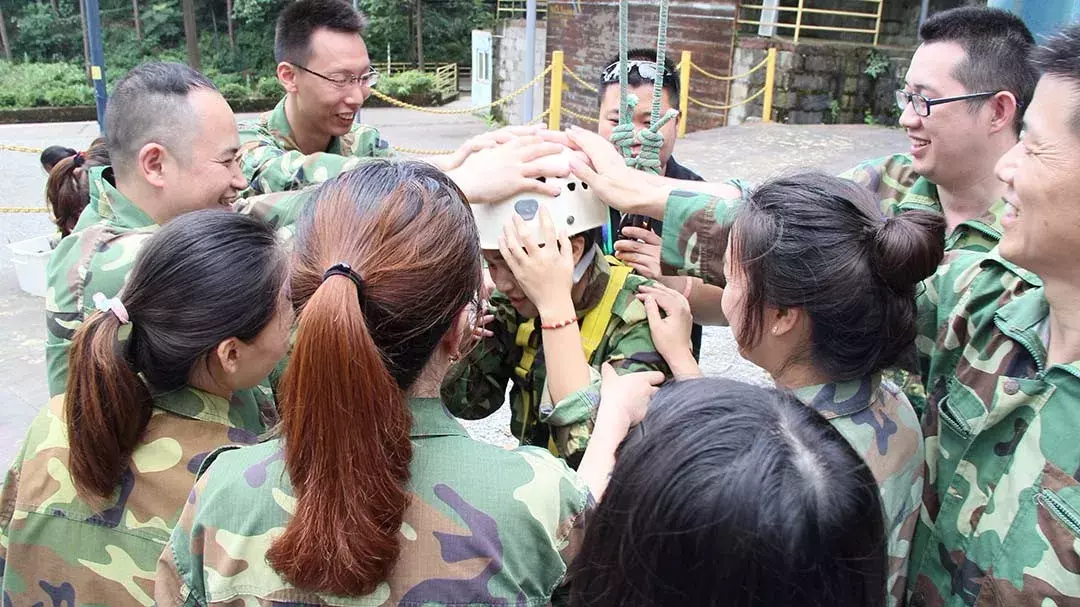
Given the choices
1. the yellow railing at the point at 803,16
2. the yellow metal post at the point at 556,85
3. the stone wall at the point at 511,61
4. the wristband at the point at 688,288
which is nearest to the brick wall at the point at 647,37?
the yellow railing at the point at 803,16

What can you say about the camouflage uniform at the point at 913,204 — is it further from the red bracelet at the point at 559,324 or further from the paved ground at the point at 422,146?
the red bracelet at the point at 559,324

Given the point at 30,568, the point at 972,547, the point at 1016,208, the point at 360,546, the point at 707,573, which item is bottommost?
the point at 30,568

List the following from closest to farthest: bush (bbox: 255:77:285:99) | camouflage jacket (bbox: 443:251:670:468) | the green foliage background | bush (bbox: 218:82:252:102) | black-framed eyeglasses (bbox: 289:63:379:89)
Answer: camouflage jacket (bbox: 443:251:670:468), black-framed eyeglasses (bbox: 289:63:379:89), bush (bbox: 218:82:252:102), bush (bbox: 255:77:285:99), the green foliage background

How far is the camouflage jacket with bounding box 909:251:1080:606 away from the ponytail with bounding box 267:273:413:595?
1.07 m

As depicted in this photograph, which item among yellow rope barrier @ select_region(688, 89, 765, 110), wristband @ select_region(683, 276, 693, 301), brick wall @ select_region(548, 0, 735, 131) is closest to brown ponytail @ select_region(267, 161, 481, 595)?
wristband @ select_region(683, 276, 693, 301)

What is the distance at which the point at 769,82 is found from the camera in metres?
13.5

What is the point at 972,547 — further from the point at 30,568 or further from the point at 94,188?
the point at 94,188

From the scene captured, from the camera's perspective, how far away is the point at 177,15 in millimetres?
33969

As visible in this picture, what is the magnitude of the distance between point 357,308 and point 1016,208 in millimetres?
1218

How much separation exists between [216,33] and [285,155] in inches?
1397

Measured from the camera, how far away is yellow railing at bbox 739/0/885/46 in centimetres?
1350

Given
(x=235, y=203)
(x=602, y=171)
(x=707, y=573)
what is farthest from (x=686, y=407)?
(x=235, y=203)

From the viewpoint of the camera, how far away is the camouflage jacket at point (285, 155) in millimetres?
2697

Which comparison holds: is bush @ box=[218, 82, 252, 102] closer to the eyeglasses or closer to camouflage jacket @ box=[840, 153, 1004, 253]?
the eyeglasses
